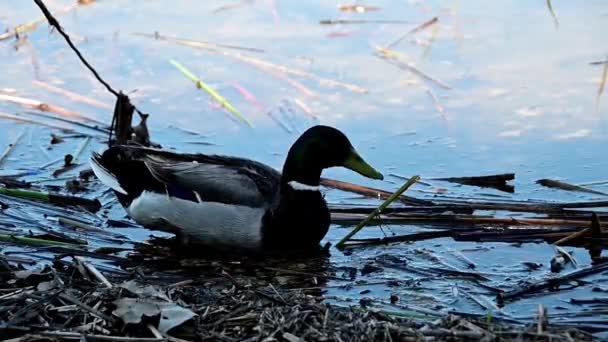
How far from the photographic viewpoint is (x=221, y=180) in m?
7.29

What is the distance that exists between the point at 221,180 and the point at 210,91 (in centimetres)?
200

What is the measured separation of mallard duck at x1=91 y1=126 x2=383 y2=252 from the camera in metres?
7.17

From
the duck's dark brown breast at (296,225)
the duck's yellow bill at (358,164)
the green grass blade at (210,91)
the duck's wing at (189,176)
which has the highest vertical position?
the green grass blade at (210,91)

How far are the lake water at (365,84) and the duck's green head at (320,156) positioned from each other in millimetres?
375

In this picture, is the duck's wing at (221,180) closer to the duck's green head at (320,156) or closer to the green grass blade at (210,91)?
the duck's green head at (320,156)

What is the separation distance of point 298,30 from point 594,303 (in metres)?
4.94

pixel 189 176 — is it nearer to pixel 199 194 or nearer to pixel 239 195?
pixel 199 194

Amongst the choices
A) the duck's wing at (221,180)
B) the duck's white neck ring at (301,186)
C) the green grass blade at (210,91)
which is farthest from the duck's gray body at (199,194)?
the green grass blade at (210,91)

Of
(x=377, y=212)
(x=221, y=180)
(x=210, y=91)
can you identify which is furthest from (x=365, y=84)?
(x=377, y=212)

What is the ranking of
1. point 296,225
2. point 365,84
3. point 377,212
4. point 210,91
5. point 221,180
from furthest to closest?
1. point 365,84
2. point 210,91
3. point 221,180
4. point 296,225
5. point 377,212

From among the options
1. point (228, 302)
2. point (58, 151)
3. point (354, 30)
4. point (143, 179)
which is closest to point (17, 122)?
point (58, 151)

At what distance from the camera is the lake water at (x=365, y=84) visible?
8.24 m

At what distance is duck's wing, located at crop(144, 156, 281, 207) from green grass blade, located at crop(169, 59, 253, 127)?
1.54 m

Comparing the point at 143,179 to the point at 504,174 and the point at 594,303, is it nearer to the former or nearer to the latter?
the point at 504,174
